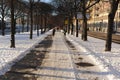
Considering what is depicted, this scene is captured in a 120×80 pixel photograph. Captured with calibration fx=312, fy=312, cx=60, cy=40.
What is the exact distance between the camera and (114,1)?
20781mm

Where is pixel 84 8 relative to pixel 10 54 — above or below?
above

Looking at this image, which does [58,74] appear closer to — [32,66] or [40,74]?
[40,74]

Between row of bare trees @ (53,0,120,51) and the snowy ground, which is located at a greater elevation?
row of bare trees @ (53,0,120,51)

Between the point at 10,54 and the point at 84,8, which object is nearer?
the point at 10,54

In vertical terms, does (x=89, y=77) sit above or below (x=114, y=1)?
below

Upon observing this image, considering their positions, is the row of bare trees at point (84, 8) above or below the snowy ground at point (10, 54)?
above

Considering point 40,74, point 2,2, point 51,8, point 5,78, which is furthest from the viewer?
point 51,8

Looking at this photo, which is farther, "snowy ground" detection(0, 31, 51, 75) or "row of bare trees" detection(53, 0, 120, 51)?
"row of bare trees" detection(53, 0, 120, 51)

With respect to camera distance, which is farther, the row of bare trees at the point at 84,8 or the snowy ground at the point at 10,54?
the row of bare trees at the point at 84,8

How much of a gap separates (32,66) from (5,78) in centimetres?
339

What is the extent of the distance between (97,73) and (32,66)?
3358 millimetres

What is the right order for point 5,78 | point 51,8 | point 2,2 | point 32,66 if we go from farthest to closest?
point 51,8 → point 2,2 → point 32,66 → point 5,78

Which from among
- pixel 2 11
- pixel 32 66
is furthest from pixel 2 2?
pixel 32 66

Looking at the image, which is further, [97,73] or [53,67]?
[53,67]
